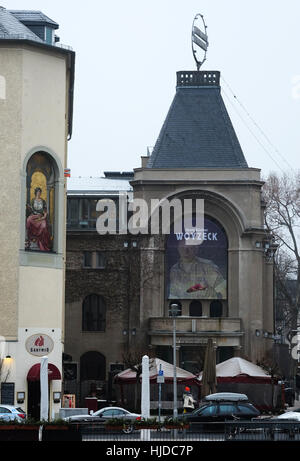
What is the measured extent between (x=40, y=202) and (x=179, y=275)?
56.7 ft

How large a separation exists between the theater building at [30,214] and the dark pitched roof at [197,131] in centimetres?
1670

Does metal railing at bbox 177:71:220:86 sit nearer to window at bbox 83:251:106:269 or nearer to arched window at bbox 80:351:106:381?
window at bbox 83:251:106:269

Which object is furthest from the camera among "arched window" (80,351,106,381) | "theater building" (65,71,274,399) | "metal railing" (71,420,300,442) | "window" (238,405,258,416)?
"arched window" (80,351,106,381)

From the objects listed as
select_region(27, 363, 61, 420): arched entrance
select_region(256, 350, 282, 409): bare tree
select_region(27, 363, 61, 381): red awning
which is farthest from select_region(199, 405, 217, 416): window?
select_region(256, 350, 282, 409): bare tree

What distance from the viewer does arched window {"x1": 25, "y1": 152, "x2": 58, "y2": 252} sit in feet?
199

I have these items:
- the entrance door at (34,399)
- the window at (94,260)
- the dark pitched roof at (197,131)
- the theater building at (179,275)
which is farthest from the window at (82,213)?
the entrance door at (34,399)

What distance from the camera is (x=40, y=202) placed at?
2408 inches

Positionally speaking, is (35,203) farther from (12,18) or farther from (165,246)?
(165,246)

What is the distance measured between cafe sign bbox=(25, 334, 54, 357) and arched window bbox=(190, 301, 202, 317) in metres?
17.6

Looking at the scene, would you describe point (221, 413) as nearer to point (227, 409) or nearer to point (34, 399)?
point (227, 409)

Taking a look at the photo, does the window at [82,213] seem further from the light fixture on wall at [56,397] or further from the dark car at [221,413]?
the dark car at [221,413]

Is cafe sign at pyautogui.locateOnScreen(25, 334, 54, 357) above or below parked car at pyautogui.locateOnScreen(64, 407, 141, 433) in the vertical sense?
above

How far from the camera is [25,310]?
196 feet
